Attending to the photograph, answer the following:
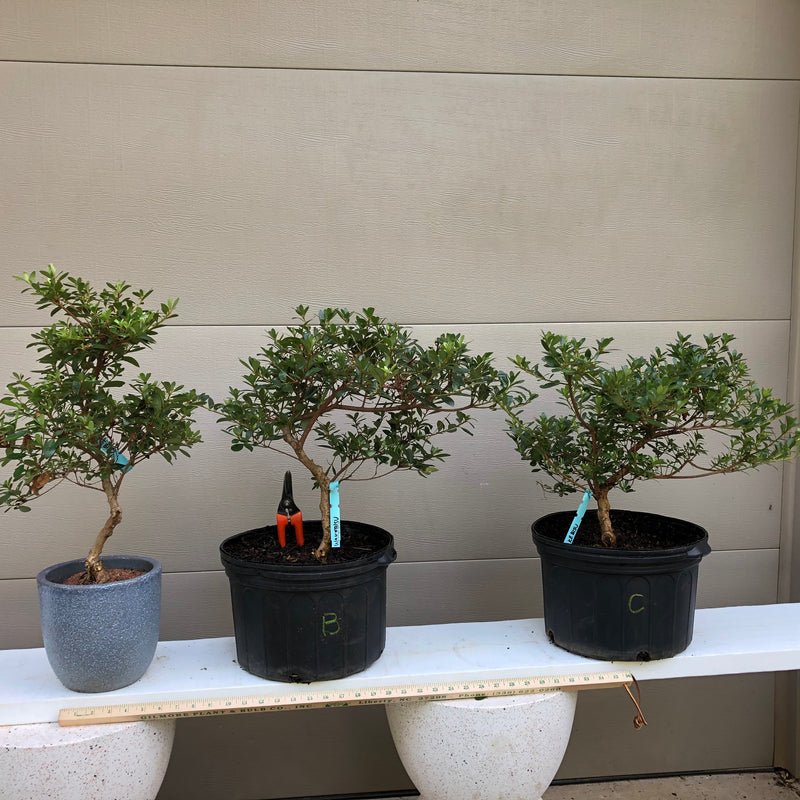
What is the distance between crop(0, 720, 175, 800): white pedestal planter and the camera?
4.50 ft

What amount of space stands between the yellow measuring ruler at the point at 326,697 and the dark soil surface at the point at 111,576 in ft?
0.78

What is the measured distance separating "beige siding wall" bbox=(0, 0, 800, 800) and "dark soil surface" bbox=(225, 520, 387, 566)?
25cm

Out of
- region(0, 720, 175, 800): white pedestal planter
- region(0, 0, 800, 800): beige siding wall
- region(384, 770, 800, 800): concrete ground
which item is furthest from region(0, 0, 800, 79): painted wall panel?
region(384, 770, 800, 800): concrete ground

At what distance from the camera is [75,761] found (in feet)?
4.55

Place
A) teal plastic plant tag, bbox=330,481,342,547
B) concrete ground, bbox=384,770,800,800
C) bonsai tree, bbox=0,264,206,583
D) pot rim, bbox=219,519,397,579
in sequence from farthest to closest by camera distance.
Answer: concrete ground, bbox=384,770,800,800 < teal plastic plant tag, bbox=330,481,342,547 < pot rim, bbox=219,519,397,579 < bonsai tree, bbox=0,264,206,583

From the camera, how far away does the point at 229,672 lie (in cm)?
155

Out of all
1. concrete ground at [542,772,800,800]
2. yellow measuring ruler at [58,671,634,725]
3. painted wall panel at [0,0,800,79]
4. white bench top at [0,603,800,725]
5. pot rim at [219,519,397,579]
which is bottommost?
concrete ground at [542,772,800,800]

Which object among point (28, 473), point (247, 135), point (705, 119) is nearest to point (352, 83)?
point (247, 135)

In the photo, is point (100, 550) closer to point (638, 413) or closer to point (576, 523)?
point (576, 523)

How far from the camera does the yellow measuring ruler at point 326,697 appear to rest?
1429 millimetres

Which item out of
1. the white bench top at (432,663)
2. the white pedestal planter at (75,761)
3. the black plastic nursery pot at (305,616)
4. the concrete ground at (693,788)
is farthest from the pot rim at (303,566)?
the concrete ground at (693,788)

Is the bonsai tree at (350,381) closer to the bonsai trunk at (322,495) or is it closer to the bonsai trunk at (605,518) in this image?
the bonsai trunk at (322,495)

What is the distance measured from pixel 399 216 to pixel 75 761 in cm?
140

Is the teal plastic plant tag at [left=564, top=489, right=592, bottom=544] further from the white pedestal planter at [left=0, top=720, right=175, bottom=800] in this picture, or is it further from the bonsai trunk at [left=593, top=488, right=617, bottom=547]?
the white pedestal planter at [left=0, top=720, right=175, bottom=800]
